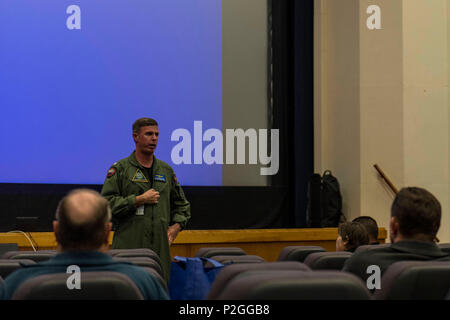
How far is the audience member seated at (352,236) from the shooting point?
12.5 ft

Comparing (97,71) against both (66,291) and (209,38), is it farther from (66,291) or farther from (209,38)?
(66,291)

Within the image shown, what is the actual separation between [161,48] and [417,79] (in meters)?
2.82

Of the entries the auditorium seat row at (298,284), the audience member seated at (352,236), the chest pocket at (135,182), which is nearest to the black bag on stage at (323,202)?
the chest pocket at (135,182)

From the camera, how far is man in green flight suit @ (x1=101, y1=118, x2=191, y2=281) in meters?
4.39

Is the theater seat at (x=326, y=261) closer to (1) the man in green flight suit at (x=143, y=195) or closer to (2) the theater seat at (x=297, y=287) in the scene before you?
(2) the theater seat at (x=297, y=287)

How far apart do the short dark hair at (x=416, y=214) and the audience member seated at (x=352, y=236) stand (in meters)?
1.34

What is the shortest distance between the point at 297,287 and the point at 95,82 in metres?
5.86

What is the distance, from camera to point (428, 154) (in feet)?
23.7

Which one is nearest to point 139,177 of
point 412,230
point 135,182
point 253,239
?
point 135,182

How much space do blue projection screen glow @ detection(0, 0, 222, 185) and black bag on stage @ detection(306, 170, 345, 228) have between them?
107 centimetres

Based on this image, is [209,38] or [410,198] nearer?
[410,198]

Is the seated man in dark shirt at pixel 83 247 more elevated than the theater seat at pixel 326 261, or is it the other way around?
the seated man in dark shirt at pixel 83 247

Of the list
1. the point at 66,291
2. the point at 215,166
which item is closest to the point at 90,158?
the point at 215,166
